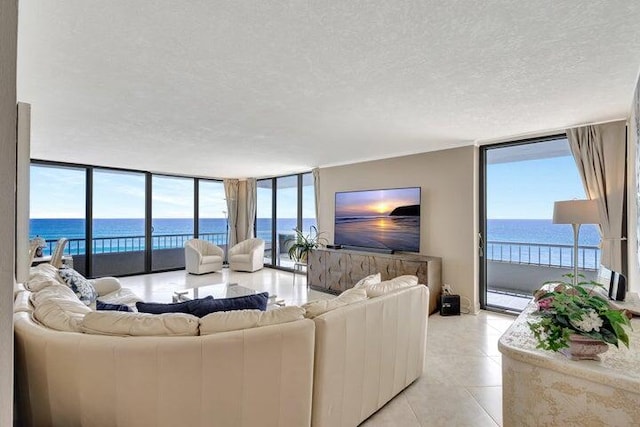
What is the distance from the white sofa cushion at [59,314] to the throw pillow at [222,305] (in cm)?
59

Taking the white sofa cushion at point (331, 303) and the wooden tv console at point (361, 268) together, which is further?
the wooden tv console at point (361, 268)

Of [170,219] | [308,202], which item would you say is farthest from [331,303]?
[170,219]

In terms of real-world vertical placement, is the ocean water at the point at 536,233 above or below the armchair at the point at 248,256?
above

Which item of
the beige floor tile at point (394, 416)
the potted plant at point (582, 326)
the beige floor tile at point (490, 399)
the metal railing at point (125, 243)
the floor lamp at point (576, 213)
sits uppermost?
the floor lamp at point (576, 213)

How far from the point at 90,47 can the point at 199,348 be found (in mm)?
1872

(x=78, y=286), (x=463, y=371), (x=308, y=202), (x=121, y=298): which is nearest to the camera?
(x=463, y=371)

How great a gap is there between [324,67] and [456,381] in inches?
105

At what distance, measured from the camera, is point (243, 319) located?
1649 millimetres

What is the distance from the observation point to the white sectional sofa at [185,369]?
1444 millimetres

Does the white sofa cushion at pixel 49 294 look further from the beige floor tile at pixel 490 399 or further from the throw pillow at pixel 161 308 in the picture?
the beige floor tile at pixel 490 399

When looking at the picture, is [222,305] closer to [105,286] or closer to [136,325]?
[136,325]

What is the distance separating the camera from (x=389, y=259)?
4688 millimetres

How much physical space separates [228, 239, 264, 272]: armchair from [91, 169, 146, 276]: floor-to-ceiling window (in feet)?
6.63

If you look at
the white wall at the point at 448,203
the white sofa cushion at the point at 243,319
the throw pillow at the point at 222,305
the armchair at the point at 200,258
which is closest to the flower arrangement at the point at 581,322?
the white sofa cushion at the point at 243,319
